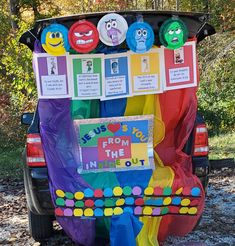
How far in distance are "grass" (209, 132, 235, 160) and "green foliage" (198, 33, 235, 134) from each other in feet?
8.82

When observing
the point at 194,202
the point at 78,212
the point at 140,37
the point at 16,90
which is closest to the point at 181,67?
the point at 140,37

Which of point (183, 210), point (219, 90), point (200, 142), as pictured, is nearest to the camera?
point (183, 210)

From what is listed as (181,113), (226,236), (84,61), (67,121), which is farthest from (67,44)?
(226,236)

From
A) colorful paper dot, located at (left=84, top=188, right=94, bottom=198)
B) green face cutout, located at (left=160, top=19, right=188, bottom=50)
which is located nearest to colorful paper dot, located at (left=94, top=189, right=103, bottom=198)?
colorful paper dot, located at (left=84, top=188, right=94, bottom=198)

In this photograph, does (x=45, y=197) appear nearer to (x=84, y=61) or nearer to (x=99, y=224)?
(x=99, y=224)

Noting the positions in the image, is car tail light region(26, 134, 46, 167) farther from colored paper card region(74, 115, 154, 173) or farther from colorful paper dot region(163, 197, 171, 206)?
colorful paper dot region(163, 197, 171, 206)

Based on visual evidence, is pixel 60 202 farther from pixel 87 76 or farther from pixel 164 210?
pixel 87 76

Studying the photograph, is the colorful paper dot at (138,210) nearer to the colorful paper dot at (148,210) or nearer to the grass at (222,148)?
the colorful paper dot at (148,210)

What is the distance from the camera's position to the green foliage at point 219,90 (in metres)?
13.6

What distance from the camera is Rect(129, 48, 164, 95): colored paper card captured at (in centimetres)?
374

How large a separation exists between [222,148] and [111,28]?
21.0 ft

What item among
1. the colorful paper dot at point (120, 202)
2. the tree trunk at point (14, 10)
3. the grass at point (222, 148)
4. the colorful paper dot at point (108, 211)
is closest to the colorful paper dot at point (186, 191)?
the colorful paper dot at point (120, 202)

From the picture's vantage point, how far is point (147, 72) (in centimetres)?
377

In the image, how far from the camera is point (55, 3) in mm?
21984
